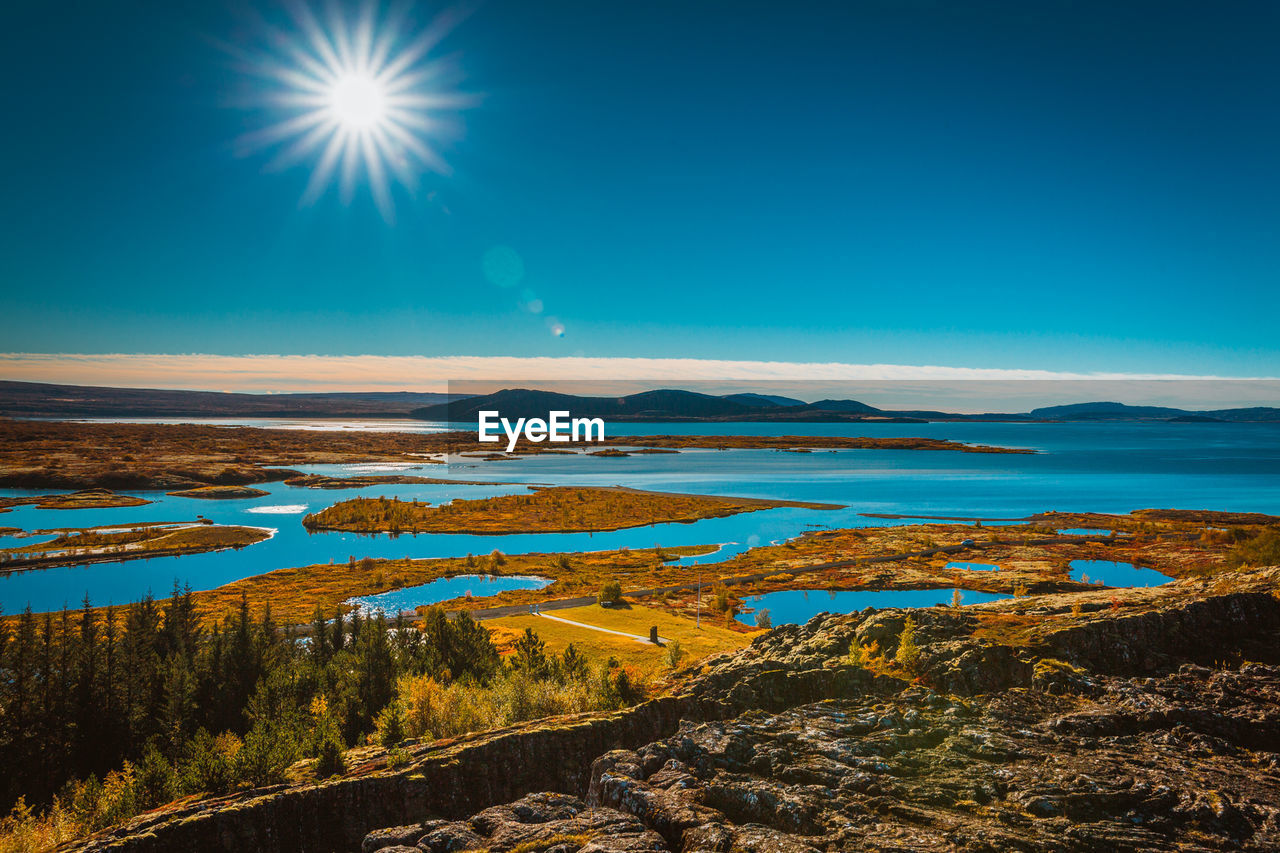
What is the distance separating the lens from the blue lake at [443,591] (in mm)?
82812

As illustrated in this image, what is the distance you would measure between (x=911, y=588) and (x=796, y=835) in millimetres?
80197

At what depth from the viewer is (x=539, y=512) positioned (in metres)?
152

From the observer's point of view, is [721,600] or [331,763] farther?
[721,600]

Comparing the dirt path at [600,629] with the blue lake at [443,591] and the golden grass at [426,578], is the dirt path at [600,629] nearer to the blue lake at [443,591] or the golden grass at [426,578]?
the golden grass at [426,578]

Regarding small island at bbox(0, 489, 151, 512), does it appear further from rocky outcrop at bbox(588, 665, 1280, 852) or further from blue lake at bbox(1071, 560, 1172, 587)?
blue lake at bbox(1071, 560, 1172, 587)

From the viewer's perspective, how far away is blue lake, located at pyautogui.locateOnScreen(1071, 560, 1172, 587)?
84.1 metres

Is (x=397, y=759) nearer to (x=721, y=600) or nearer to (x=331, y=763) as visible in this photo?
(x=331, y=763)

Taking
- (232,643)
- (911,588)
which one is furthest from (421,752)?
(911,588)

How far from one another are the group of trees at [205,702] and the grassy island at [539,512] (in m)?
83.2

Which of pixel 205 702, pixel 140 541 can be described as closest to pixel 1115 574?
pixel 205 702

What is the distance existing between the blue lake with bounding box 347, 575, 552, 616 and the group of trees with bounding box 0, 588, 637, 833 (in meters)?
29.6

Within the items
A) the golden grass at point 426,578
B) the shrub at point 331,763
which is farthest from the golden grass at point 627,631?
the shrub at point 331,763

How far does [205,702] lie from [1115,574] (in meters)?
108

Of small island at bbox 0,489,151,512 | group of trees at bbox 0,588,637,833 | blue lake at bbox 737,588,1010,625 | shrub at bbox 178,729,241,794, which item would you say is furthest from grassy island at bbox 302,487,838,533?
shrub at bbox 178,729,241,794
